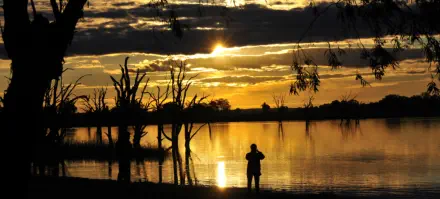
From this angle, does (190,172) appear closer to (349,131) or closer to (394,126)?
(349,131)

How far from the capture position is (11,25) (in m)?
10.6

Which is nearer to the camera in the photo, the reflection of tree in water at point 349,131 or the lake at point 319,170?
the lake at point 319,170

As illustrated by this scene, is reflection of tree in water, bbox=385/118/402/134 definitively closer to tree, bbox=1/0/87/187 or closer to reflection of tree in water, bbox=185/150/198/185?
reflection of tree in water, bbox=185/150/198/185

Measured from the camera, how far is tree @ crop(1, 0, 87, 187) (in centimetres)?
1048

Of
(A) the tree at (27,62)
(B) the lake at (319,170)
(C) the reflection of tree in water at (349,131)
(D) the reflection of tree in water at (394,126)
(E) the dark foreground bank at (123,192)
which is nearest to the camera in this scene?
(A) the tree at (27,62)

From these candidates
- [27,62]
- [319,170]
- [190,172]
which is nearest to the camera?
[27,62]

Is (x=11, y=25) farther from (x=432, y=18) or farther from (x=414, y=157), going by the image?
(x=414, y=157)

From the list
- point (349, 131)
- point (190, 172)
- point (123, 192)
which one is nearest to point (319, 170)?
point (190, 172)

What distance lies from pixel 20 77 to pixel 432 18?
7816 millimetres

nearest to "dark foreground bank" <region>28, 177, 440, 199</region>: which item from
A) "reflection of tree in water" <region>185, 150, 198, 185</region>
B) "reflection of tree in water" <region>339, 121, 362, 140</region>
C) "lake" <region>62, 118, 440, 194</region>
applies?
"lake" <region>62, 118, 440, 194</region>

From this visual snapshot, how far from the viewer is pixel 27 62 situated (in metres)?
10.6

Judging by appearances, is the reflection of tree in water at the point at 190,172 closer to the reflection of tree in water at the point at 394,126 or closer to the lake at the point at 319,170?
the lake at the point at 319,170

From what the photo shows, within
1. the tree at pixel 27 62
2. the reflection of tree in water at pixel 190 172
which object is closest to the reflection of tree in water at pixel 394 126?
the reflection of tree in water at pixel 190 172

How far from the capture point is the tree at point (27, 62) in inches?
413
